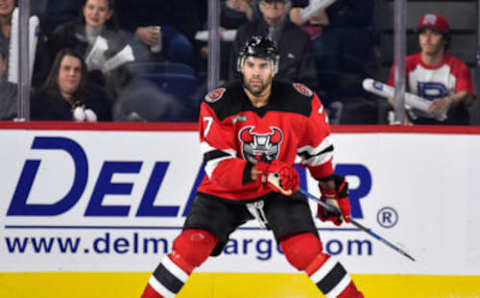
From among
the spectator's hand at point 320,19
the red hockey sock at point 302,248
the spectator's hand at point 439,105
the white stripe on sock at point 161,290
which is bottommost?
the white stripe on sock at point 161,290

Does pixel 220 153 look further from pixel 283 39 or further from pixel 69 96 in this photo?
pixel 69 96

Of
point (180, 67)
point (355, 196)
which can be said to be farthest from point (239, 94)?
point (355, 196)

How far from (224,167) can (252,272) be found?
0.96 m

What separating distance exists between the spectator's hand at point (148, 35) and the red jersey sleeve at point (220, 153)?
75 cm

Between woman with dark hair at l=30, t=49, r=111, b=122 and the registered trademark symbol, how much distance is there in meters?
1.49

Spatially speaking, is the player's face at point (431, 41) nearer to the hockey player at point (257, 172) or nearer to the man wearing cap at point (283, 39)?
the man wearing cap at point (283, 39)

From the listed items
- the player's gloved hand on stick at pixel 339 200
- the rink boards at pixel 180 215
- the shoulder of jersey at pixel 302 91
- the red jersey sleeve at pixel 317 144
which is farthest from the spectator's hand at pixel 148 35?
the player's gloved hand on stick at pixel 339 200

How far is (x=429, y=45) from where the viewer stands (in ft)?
16.2

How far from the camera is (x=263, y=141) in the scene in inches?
167

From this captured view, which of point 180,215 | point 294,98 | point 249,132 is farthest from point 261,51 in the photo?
point 180,215

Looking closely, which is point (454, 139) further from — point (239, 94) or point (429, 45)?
point (239, 94)

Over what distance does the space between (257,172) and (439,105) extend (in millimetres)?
1310

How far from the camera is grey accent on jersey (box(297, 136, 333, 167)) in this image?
4.34 meters

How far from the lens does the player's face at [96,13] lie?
16.0ft
